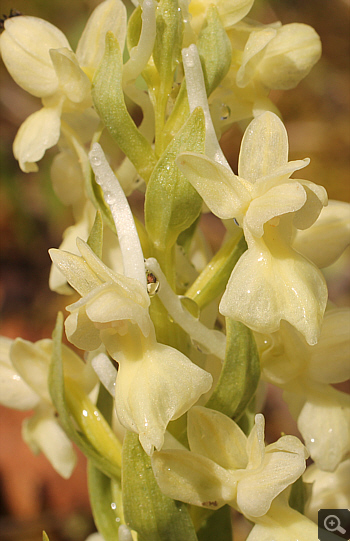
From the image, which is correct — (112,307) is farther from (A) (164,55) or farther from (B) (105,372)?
(A) (164,55)

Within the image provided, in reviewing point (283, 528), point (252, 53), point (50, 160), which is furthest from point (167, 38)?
point (50, 160)

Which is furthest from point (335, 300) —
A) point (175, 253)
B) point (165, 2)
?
point (165, 2)

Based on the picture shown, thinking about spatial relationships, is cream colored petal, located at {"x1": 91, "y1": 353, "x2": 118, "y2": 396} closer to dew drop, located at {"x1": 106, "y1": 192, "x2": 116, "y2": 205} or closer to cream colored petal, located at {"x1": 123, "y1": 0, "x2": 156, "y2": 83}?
dew drop, located at {"x1": 106, "y1": 192, "x2": 116, "y2": 205}

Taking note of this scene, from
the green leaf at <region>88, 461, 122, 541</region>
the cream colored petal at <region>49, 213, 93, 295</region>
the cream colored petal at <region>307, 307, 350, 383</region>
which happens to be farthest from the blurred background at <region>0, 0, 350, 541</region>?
the cream colored petal at <region>307, 307, 350, 383</region>

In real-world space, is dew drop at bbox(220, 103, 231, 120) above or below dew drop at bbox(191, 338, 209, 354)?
above

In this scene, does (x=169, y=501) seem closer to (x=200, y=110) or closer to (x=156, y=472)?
(x=156, y=472)

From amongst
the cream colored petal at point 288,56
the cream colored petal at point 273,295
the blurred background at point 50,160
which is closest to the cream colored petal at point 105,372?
the cream colored petal at point 273,295
